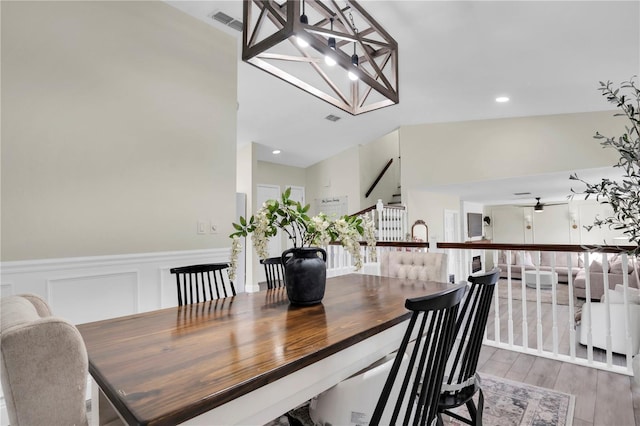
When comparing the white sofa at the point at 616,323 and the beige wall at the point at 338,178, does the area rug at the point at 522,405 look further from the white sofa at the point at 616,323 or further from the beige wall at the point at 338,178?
the beige wall at the point at 338,178

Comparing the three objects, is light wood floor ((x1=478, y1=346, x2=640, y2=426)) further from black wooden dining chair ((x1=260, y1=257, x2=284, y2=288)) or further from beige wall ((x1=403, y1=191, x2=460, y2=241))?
beige wall ((x1=403, y1=191, x2=460, y2=241))

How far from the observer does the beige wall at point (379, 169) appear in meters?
7.29

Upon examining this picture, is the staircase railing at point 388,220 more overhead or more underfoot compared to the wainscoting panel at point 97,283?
more overhead

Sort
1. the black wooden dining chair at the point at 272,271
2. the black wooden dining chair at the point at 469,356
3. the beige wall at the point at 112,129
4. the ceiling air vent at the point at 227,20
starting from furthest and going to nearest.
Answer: the ceiling air vent at the point at 227,20 < the black wooden dining chair at the point at 272,271 < the beige wall at the point at 112,129 < the black wooden dining chair at the point at 469,356

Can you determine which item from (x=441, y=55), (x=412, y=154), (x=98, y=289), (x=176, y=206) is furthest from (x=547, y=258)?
(x=98, y=289)

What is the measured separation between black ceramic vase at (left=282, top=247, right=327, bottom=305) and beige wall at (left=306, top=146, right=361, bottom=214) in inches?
216

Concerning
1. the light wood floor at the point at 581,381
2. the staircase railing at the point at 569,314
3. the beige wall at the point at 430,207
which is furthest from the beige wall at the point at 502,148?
the light wood floor at the point at 581,381

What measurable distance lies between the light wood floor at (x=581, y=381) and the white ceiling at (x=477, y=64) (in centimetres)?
278

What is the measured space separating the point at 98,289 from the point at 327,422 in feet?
6.74

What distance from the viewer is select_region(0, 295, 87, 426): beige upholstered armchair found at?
2.60ft

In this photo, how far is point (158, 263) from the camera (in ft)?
8.71

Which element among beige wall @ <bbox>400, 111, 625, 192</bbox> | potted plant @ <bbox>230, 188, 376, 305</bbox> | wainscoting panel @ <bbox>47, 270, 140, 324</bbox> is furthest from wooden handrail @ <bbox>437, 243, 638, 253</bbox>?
beige wall @ <bbox>400, 111, 625, 192</bbox>

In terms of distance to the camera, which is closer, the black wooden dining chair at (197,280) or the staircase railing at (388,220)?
the black wooden dining chair at (197,280)

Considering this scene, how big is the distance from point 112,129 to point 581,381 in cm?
395
